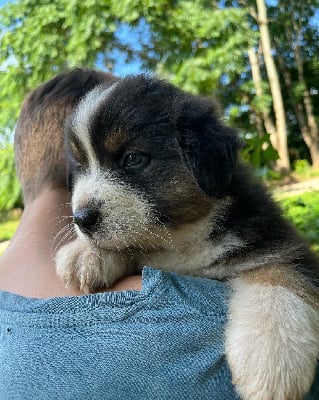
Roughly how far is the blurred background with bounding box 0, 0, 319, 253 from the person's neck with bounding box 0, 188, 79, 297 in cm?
125

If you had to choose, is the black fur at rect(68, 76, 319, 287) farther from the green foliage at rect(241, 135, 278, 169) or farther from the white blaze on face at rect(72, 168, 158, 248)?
the green foliage at rect(241, 135, 278, 169)

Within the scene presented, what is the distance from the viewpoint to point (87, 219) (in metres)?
2.42

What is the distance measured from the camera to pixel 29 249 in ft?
9.28

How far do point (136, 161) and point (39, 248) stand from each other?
2.41 ft

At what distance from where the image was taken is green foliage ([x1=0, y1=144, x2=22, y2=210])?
17.6 feet

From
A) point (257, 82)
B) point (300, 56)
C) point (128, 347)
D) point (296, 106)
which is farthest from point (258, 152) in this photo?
point (300, 56)

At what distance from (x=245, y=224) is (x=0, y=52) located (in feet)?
22.7

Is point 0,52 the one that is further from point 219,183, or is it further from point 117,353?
point 117,353

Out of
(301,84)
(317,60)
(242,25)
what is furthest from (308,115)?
(242,25)

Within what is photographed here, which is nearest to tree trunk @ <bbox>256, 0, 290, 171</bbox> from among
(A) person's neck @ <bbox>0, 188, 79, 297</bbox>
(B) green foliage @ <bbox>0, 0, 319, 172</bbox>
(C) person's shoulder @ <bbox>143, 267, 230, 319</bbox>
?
(B) green foliage @ <bbox>0, 0, 319, 172</bbox>

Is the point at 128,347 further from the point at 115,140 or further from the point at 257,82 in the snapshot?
the point at 257,82

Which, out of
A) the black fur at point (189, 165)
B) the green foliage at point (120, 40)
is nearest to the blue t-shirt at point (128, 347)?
the black fur at point (189, 165)

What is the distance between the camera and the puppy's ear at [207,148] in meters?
2.53

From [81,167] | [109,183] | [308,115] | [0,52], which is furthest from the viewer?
[308,115]
